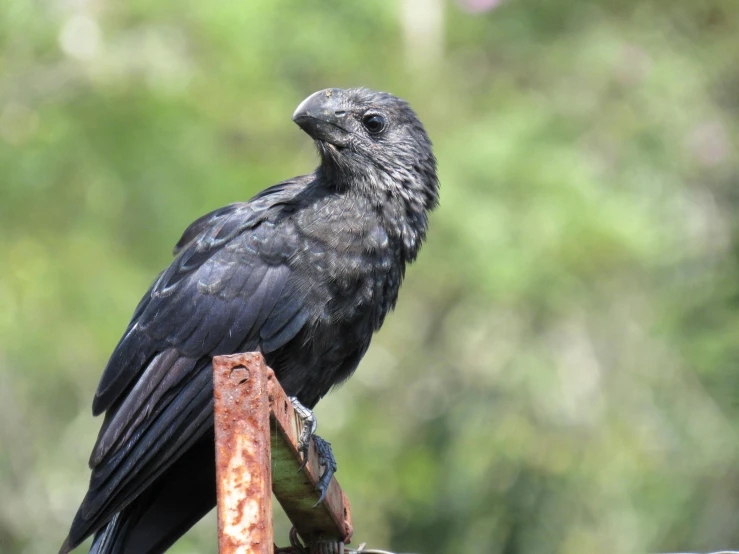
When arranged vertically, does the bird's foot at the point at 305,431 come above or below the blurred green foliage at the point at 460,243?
below

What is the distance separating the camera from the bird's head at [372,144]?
13.1 feet

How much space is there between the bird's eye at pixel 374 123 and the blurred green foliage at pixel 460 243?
2628 millimetres

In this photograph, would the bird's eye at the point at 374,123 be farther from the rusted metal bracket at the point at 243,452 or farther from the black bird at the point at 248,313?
the rusted metal bracket at the point at 243,452

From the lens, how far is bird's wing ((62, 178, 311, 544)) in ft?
10.9

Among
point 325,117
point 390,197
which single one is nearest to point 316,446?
point 390,197

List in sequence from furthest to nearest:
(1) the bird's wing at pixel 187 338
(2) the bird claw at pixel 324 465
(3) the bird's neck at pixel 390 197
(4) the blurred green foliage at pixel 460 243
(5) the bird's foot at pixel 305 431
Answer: (4) the blurred green foliage at pixel 460 243 < (3) the bird's neck at pixel 390 197 < (1) the bird's wing at pixel 187 338 < (2) the bird claw at pixel 324 465 < (5) the bird's foot at pixel 305 431

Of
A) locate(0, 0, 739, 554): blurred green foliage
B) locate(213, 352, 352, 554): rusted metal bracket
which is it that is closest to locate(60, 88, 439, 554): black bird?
locate(213, 352, 352, 554): rusted metal bracket

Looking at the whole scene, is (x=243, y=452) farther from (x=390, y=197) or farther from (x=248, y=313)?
(x=390, y=197)

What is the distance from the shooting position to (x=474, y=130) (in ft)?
28.2

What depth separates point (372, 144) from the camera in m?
4.11

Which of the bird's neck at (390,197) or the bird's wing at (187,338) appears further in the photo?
the bird's neck at (390,197)

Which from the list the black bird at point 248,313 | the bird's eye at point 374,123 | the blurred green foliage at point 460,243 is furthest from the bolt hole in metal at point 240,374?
the blurred green foliage at point 460,243

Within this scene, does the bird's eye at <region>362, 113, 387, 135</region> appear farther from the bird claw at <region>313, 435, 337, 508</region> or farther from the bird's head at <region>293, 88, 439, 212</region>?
the bird claw at <region>313, 435, 337, 508</region>

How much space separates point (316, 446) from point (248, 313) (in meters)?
0.69
